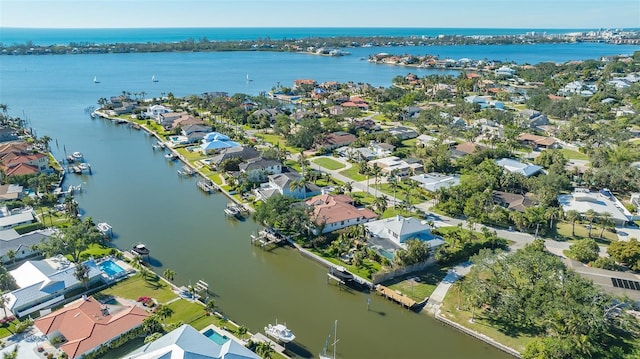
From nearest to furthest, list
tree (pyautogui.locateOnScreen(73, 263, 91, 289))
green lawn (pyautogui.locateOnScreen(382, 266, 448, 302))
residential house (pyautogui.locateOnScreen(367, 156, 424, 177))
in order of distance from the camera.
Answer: tree (pyautogui.locateOnScreen(73, 263, 91, 289)), green lawn (pyautogui.locateOnScreen(382, 266, 448, 302)), residential house (pyautogui.locateOnScreen(367, 156, 424, 177))

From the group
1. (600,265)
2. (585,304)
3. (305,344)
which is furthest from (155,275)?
(600,265)


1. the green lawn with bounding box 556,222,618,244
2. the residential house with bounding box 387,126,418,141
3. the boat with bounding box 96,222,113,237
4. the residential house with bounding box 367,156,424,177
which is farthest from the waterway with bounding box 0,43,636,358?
the residential house with bounding box 387,126,418,141

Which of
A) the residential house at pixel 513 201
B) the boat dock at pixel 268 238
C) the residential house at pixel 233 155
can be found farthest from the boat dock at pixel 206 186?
the residential house at pixel 513 201

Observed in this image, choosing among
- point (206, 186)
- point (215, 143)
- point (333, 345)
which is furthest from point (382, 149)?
point (333, 345)

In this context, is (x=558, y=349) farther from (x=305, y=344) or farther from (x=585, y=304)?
(x=305, y=344)

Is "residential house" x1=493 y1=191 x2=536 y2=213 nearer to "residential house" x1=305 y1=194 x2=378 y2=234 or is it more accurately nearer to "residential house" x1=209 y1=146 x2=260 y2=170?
"residential house" x1=305 y1=194 x2=378 y2=234

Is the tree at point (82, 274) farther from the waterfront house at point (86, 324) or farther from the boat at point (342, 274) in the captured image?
the boat at point (342, 274)
